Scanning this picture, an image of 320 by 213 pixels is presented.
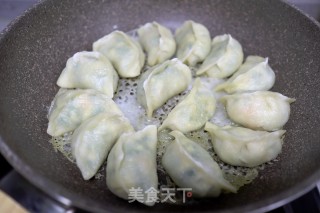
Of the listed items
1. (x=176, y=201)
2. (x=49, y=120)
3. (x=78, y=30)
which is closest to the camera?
(x=176, y=201)

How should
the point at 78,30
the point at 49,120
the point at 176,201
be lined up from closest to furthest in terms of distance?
the point at 176,201 → the point at 49,120 → the point at 78,30

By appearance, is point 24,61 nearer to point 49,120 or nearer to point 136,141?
point 49,120

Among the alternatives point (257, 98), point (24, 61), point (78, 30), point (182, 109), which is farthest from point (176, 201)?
point (78, 30)

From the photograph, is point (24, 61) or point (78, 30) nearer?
point (24, 61)

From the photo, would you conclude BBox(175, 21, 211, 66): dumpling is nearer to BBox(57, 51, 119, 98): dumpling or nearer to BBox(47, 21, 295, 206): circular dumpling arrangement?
BBox(47, 21, 295, 206): circular dumpling arrangement

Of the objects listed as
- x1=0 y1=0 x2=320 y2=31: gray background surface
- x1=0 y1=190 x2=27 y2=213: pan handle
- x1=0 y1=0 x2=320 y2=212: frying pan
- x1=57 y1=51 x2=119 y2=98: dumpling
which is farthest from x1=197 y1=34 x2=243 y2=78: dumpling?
x1=0 y1=190 x2=27 y2=213: pan handle

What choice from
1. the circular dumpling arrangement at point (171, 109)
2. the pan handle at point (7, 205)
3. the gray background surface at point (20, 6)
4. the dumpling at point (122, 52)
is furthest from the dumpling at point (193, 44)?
the pan handle at point (7, 205)
